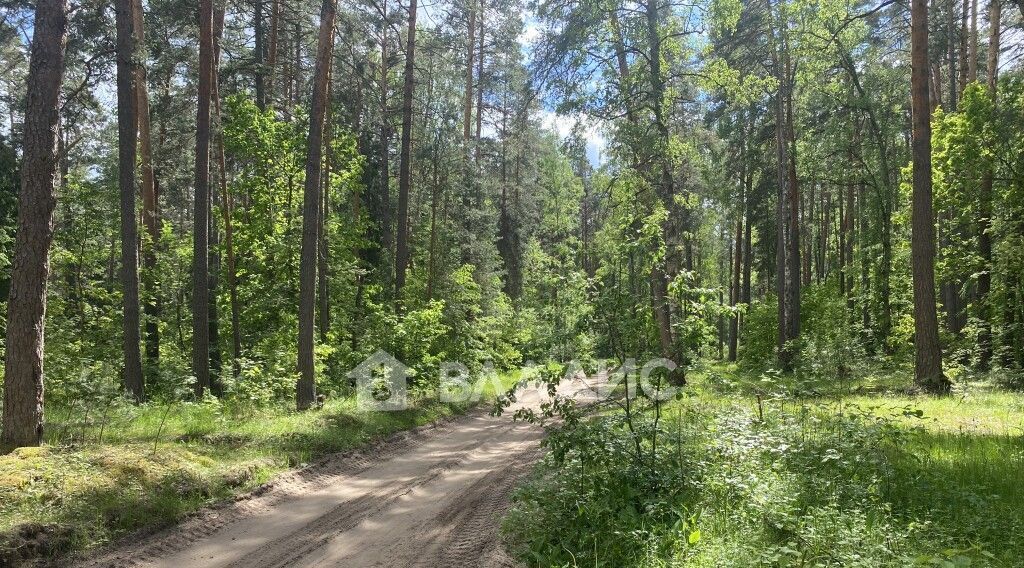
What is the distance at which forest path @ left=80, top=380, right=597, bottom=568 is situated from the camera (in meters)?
5.31

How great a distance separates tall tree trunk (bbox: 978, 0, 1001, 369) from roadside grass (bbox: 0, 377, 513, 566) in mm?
16794

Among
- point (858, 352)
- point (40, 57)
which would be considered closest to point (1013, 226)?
point (858, 352)

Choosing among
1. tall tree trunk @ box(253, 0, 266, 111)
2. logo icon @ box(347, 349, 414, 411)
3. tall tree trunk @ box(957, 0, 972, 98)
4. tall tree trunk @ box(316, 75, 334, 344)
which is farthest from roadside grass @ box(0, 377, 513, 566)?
tall tree trunk @ box(957, 0, 972, 98)

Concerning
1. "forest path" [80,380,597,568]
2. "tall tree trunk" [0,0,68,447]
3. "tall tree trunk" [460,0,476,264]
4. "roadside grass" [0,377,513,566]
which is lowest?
"forest path" [80,380,597,568]

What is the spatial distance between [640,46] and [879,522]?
11.7 metres

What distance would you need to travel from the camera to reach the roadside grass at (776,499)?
4266 mm

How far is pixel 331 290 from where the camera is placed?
1753 centimetres

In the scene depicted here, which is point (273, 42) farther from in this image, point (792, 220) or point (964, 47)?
point (964, 47)

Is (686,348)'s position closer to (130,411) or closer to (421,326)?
(421,326)

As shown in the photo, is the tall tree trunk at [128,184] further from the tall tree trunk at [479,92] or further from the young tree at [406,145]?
the tall tree trunk at [479,92]

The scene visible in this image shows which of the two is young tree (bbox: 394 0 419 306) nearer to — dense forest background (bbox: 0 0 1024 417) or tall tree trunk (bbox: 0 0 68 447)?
dense forest background (bbox: 0 0 1024 417)

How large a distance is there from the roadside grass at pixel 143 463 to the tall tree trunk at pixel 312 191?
2.62 ft

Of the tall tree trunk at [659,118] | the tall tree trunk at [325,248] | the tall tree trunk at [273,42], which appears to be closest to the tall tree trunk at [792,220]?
the tall tree trunk at [659,118]

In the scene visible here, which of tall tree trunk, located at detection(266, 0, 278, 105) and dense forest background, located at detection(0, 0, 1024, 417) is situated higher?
tall tree trunk, located at detection(266, 0, 278, 105)
